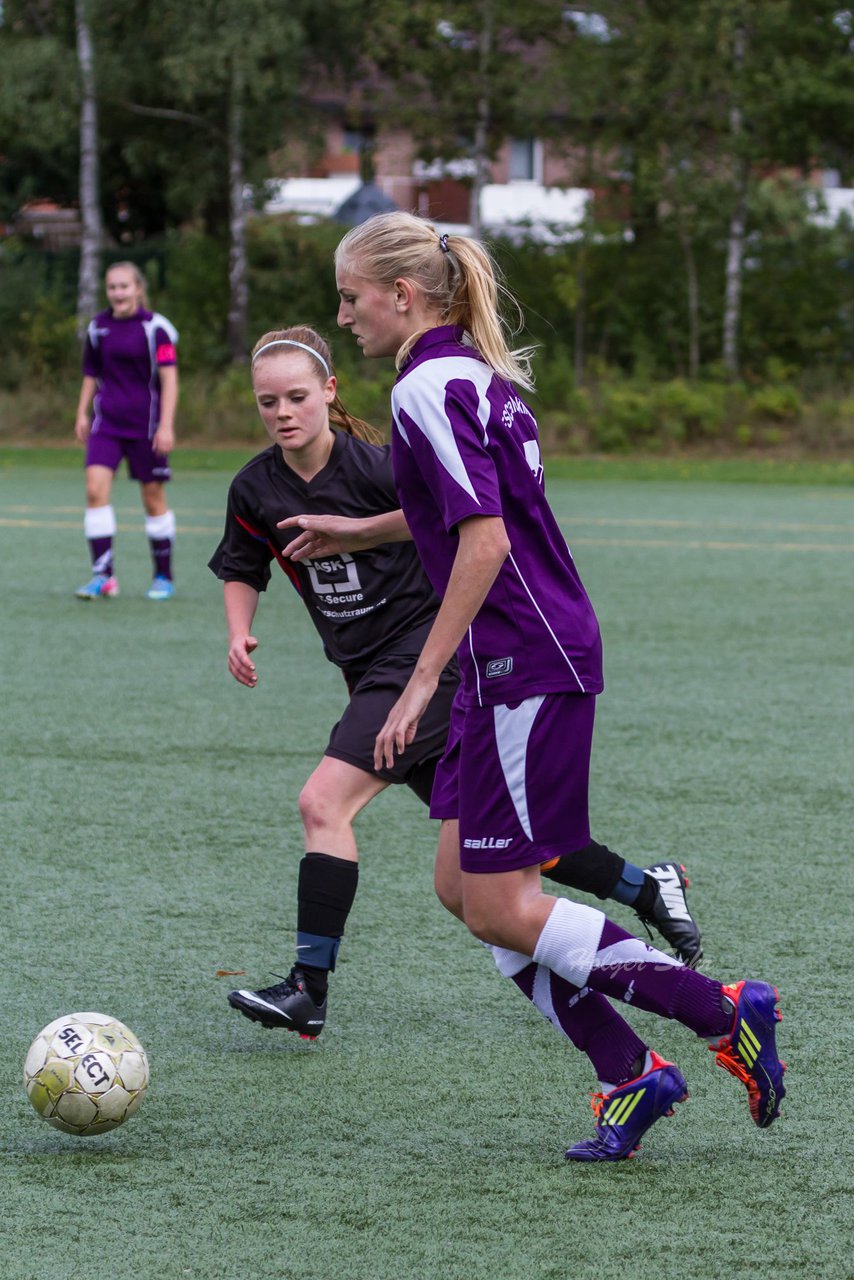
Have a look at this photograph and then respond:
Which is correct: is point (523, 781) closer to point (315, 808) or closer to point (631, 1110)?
point (631, 1110)

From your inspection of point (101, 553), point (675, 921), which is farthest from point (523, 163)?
point (675, 921)

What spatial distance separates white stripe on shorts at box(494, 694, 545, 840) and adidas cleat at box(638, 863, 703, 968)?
1432 mm

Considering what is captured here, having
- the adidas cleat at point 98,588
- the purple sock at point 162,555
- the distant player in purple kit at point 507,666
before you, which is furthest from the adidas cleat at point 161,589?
the distant player in purple kit at point 507,666

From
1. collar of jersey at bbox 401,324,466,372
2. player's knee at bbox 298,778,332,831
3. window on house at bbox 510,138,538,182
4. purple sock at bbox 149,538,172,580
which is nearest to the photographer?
collar of jersey at bbox 401,324,466,372

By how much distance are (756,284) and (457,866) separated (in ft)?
94.8

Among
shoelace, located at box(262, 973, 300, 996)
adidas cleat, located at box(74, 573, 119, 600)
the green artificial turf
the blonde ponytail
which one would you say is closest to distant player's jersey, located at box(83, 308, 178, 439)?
adidas cleat, located at box(74, 573, 119, 600)

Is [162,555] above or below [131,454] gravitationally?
below

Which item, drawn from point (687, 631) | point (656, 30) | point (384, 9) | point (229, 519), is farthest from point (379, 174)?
→ point (229, 519)

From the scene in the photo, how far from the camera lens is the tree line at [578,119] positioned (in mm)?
29312

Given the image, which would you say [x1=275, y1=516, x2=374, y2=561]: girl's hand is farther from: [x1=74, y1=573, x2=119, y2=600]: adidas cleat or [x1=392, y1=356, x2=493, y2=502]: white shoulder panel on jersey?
[x1=74, y1=573, x2=119, y2=600]: adidas cleat

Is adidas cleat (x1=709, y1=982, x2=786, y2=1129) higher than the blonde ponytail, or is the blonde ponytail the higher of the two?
the blonde ponytail

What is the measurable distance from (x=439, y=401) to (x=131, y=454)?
26.9 feet

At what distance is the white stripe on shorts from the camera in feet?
9.82

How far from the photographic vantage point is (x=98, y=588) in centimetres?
1110
